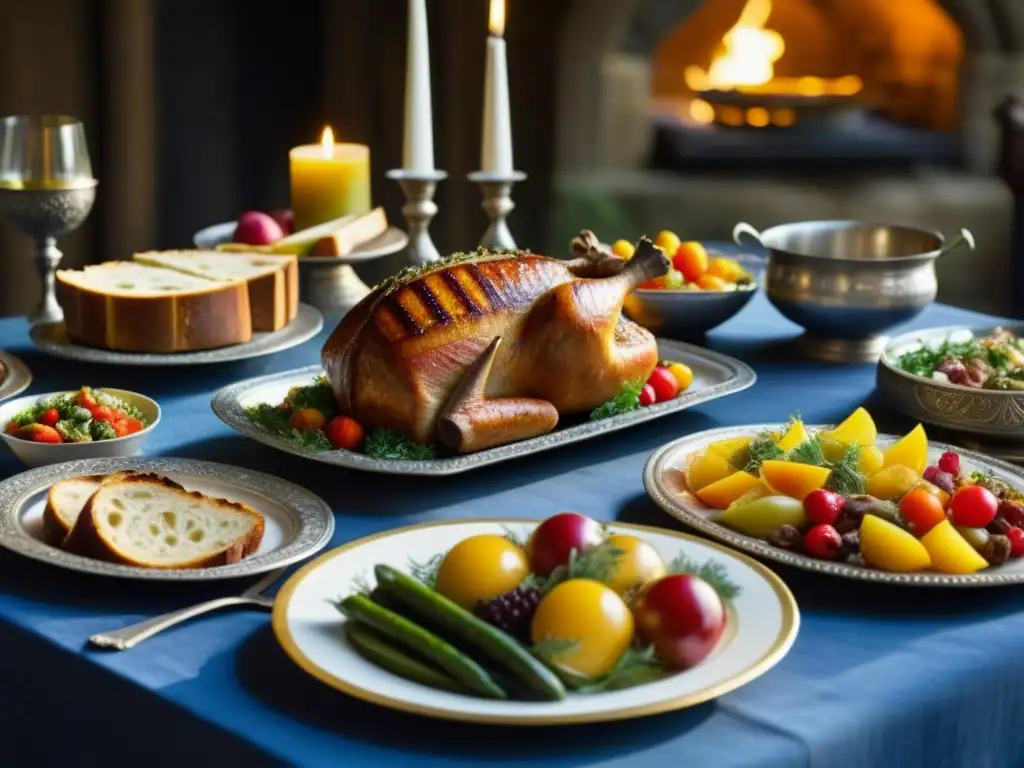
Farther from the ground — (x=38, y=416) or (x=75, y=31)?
(x=75, y=31)

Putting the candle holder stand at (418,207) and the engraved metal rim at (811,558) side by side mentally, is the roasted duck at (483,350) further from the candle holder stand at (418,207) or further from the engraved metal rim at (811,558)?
the candle holder stand at (418,207)

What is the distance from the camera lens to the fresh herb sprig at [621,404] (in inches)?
74.6

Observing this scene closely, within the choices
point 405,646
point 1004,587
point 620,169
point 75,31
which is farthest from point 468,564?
point 620,169

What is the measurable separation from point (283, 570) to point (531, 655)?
38cm

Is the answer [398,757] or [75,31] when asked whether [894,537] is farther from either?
[75,31]

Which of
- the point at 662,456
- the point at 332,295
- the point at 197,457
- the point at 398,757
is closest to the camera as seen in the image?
the point at 398,757

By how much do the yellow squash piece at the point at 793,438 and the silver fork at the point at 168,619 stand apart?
60cm

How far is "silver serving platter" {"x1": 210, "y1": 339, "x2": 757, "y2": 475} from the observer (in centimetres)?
167

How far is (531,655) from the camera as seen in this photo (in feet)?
3.80

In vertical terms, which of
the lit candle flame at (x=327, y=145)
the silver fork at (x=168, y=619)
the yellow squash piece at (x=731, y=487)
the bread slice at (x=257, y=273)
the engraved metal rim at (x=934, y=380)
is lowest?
the silver fork at (x=168, y=619)

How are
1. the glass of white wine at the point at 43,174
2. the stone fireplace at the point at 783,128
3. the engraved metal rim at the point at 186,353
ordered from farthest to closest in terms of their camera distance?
the stone fireplace at the point at 783,128
the glass of white wine at the point at 43,174
the engraved metal rim at the point at 186,353

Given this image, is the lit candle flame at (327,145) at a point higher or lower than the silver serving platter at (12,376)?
higher

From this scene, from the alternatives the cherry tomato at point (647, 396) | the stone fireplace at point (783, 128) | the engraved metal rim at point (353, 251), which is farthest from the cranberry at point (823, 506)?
the stone fireplace at point (783, 128)

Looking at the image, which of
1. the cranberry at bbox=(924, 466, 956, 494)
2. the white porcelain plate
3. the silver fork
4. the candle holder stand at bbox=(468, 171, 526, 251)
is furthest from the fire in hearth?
the silver fork
